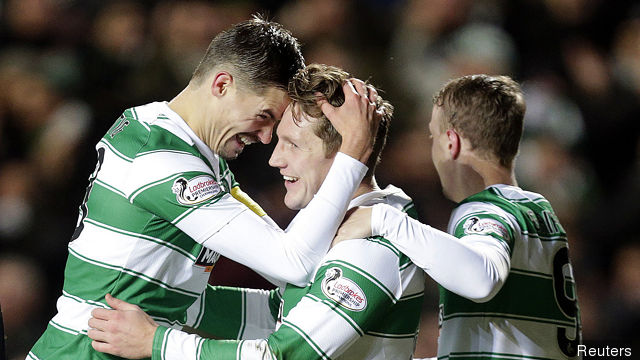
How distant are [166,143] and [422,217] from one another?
254cm

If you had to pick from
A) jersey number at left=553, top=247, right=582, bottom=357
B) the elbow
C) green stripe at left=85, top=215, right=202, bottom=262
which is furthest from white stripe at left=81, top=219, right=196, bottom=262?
jersey number at left=553, top=247, right=582, bottom=357

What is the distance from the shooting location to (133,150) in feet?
5.80

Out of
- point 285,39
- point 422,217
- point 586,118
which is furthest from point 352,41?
point 285,39

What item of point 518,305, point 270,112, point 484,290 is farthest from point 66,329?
point 518,305

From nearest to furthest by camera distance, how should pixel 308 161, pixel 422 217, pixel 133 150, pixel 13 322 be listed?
pixel 133 150, pixel 308 161, pixel 13 322, pixel 422 217

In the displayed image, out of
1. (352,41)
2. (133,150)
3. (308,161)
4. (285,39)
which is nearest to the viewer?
(133,150)

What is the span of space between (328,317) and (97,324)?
57 centimetres

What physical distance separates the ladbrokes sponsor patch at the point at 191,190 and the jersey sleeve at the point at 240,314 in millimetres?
563

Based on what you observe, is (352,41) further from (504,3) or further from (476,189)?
(476,189)

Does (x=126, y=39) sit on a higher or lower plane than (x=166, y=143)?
higher

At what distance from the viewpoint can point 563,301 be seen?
1947mm

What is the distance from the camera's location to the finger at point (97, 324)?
167 cm

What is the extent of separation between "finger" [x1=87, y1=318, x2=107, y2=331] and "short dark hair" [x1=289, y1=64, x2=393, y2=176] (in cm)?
70

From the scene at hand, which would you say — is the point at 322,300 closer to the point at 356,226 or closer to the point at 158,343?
the point at 356,226
